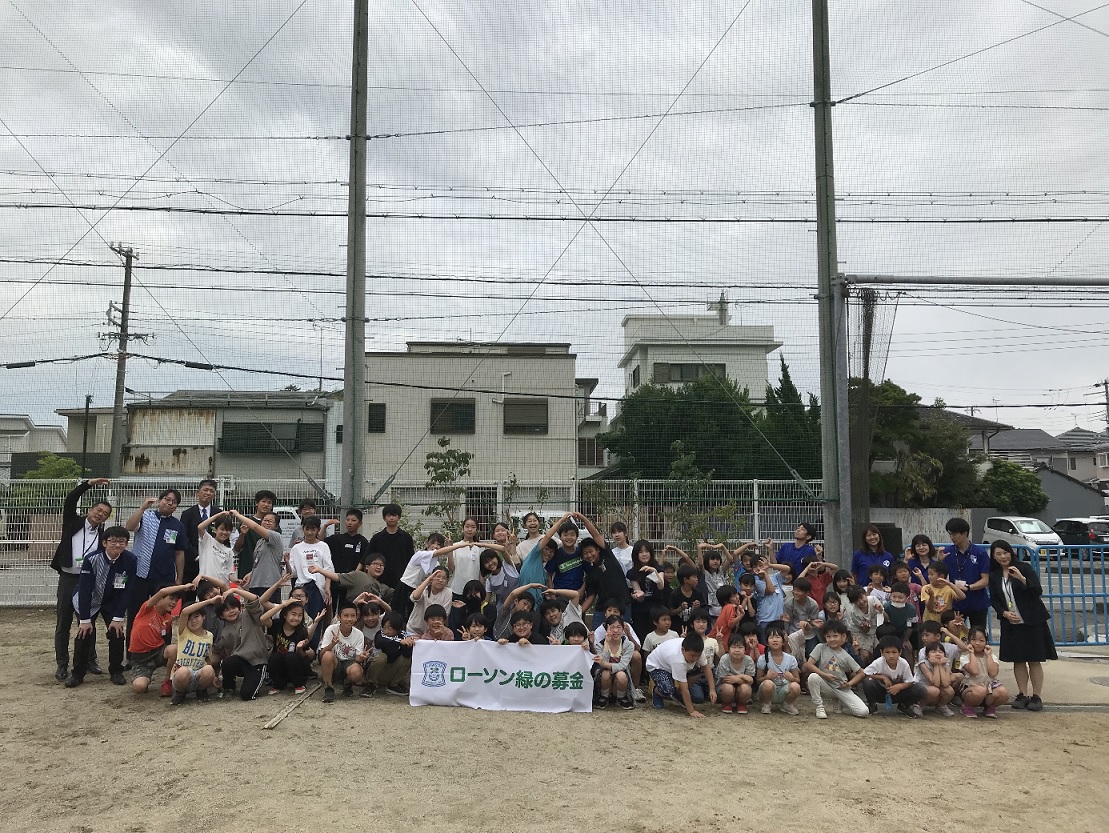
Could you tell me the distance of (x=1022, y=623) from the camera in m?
6.50

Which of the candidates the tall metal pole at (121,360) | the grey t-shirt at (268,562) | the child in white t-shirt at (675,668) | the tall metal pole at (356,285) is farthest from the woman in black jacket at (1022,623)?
the tall metal pole at (121,360)

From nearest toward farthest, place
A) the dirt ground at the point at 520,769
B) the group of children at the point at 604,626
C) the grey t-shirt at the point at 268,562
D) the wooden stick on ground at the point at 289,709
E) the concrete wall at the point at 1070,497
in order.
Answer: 1. the dirt ground at the point at 520,769
2. the wooden stick on ground at the point at 289,709
3. the group of children at the point at 604,626
4. the grey t-shirt at the point at 268,562
5. the concrete wall at the point at 1070,497

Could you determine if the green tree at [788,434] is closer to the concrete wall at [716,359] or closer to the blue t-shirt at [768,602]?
the concrete wall at [716,359]

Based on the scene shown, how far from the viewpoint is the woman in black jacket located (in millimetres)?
6434

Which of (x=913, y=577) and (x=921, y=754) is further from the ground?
(x=913, y=577)

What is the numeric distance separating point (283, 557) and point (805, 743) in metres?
4.51

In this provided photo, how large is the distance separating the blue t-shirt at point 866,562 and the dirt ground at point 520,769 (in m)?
1.55

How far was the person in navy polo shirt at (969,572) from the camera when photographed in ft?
22.8

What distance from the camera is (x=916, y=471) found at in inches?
881

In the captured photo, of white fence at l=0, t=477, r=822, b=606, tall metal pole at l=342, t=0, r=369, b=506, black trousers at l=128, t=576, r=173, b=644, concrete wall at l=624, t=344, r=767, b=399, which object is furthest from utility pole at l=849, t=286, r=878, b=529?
black trousers at l=128, t=576, r=173, b=644

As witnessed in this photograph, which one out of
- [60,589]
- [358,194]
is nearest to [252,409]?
[358,194]

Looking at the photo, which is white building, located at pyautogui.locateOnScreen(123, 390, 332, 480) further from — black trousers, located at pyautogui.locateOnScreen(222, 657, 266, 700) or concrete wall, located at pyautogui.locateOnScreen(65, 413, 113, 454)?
black trousers, located at pyautogui.locateOnScreen(222, 657, 266, 700)

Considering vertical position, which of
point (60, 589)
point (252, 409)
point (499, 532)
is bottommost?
point (60, 589)

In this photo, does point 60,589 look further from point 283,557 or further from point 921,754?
point 921,754
